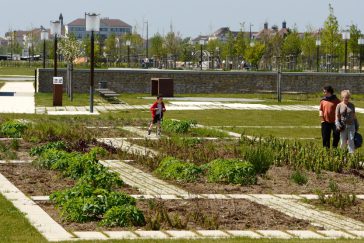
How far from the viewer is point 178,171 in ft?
51.9

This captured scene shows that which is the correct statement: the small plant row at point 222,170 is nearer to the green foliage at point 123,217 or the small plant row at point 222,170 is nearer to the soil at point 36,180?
the soil at point 36,180

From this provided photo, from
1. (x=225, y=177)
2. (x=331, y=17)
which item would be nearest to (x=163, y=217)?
(x=225, y=177)

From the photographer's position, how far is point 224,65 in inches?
3839

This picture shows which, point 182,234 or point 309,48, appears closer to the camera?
point 182,234

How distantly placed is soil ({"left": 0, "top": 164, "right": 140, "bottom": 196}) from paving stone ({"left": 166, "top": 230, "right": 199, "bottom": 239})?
329 centimetres

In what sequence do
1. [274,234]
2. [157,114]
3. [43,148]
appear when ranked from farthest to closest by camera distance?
[157,114], [43,148], [274,234]

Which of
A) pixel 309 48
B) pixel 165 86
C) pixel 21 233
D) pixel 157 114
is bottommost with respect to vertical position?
pixel 21 233

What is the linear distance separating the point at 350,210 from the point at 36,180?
196 inches

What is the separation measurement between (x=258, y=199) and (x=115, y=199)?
2.48m

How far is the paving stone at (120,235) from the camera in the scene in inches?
408

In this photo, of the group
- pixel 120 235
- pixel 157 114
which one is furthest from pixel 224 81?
pixel 120 235

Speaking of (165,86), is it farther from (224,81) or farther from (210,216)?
(210,216)

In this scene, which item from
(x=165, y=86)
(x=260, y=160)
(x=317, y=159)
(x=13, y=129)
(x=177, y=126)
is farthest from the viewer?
(x=165, y=86)

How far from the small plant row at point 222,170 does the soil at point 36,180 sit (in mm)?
1296
